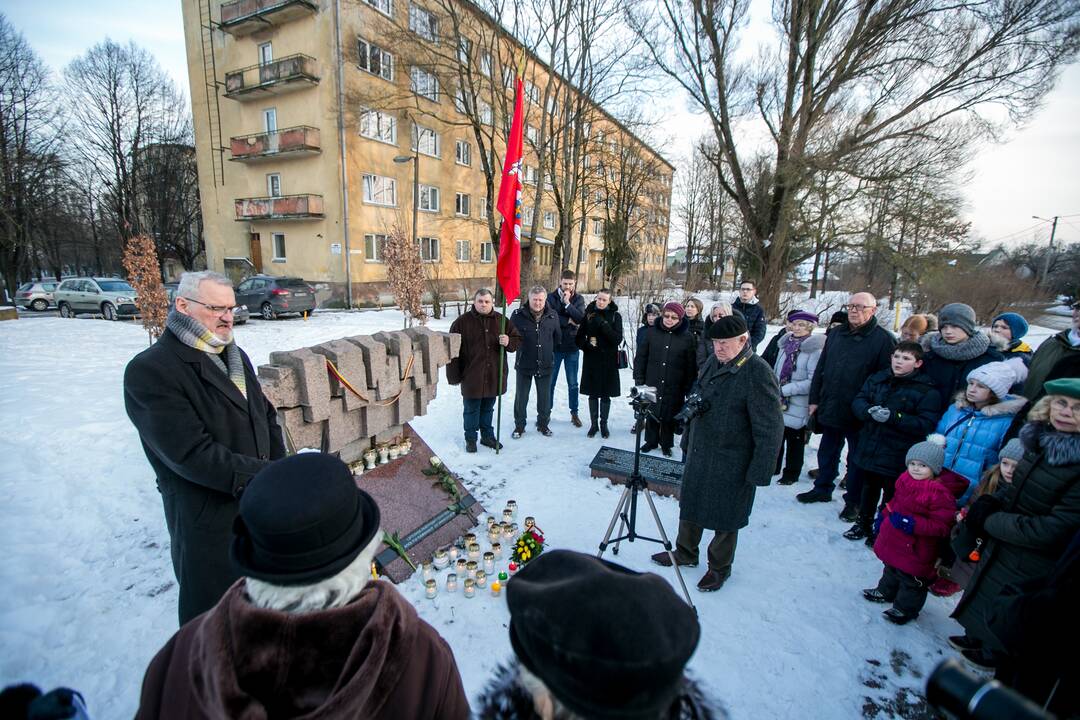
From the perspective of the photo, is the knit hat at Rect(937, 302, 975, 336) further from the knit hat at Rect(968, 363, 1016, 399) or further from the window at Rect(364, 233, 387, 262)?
the window at Rect(364, 233, 387, 262)

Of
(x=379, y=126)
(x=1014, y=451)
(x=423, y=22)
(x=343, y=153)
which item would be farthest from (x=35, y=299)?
(x=1014, y=451)

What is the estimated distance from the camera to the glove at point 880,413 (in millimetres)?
3648

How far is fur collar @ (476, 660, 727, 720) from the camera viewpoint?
0.94 m

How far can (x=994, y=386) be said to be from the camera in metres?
3.07

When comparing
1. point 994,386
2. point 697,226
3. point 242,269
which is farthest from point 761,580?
point 697,226

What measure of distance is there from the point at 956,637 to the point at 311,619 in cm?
368

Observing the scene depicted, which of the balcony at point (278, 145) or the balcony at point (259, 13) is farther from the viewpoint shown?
the balcony at point (278, 145)

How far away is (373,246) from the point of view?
68.3ft

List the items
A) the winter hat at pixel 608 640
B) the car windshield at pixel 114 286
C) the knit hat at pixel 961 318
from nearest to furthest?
the winter hat at pixel 608 640 < the knit hat at pixel 961 318 < the car windshield at pixel 114 286

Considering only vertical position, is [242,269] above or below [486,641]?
above

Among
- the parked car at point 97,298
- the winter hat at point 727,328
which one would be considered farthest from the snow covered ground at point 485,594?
the parked car at point 97,298

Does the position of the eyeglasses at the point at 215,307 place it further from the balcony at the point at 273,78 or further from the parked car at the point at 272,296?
the balcony at the point at 273,78

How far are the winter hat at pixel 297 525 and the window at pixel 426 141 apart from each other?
2328 centimetres

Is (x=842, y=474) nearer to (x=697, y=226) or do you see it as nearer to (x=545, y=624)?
(x=545, y=624)
